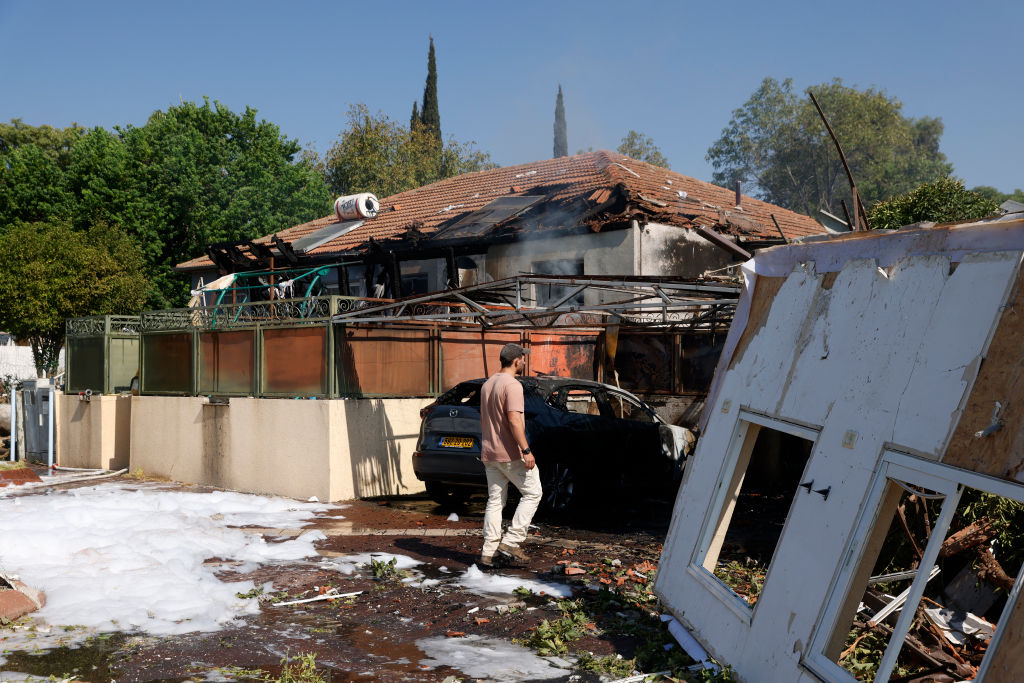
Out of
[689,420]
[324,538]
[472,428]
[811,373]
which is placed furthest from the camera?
[689,420]

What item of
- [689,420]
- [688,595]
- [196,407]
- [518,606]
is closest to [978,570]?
[688,595]

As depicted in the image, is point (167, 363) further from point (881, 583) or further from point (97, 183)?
point (97, 183)

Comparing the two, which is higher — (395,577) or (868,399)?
(868,399)

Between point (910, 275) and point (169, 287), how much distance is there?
3659 cm

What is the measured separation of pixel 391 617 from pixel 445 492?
5.06 m

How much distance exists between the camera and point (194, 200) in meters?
36.2

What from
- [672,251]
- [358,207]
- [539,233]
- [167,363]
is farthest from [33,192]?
[672,251]

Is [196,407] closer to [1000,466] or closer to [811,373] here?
[811,373]

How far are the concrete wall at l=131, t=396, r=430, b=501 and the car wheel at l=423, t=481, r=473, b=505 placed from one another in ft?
4.06

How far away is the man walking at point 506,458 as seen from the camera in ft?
26.7

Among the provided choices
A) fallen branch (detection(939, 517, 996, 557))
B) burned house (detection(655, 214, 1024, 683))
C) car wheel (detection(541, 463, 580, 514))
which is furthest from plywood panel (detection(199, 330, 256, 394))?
fallen branch (detection(939, 517, 996, 557))

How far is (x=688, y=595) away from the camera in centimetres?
595

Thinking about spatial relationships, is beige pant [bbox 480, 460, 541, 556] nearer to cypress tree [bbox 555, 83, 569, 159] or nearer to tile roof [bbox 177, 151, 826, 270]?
tile roof [bbox 177, 151, 826, 270]

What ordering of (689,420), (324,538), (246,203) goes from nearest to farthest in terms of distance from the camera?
(324,538)
(689,420)
(246,203)
